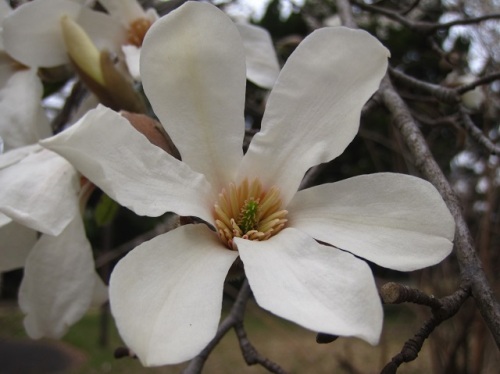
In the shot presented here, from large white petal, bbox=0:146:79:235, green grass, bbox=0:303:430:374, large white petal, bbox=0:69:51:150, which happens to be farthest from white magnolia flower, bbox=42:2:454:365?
green grass, bbox=0:303:430:374

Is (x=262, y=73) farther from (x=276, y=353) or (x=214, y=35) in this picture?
(x=276, y=353)

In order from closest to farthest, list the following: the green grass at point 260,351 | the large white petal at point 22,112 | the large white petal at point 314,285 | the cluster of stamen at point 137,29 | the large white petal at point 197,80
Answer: the large white petal at point 314,285
the large white petal at point 197,80
the large white petal at point 22,112
the cluster of stamen at point 137,29
the green grass at point 260,351

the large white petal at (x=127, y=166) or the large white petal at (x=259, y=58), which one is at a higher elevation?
the large white petal at (x=127, y=166)

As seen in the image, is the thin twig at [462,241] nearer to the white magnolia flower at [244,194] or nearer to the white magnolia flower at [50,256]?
the white magnolia flower at [244,194]

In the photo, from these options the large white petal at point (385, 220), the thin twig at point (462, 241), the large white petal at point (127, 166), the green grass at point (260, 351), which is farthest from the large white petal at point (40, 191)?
the green grass at point (260, 351)

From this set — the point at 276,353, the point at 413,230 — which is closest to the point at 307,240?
the point at 413,230

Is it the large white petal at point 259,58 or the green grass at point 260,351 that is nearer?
the large white petal at point 259,58
